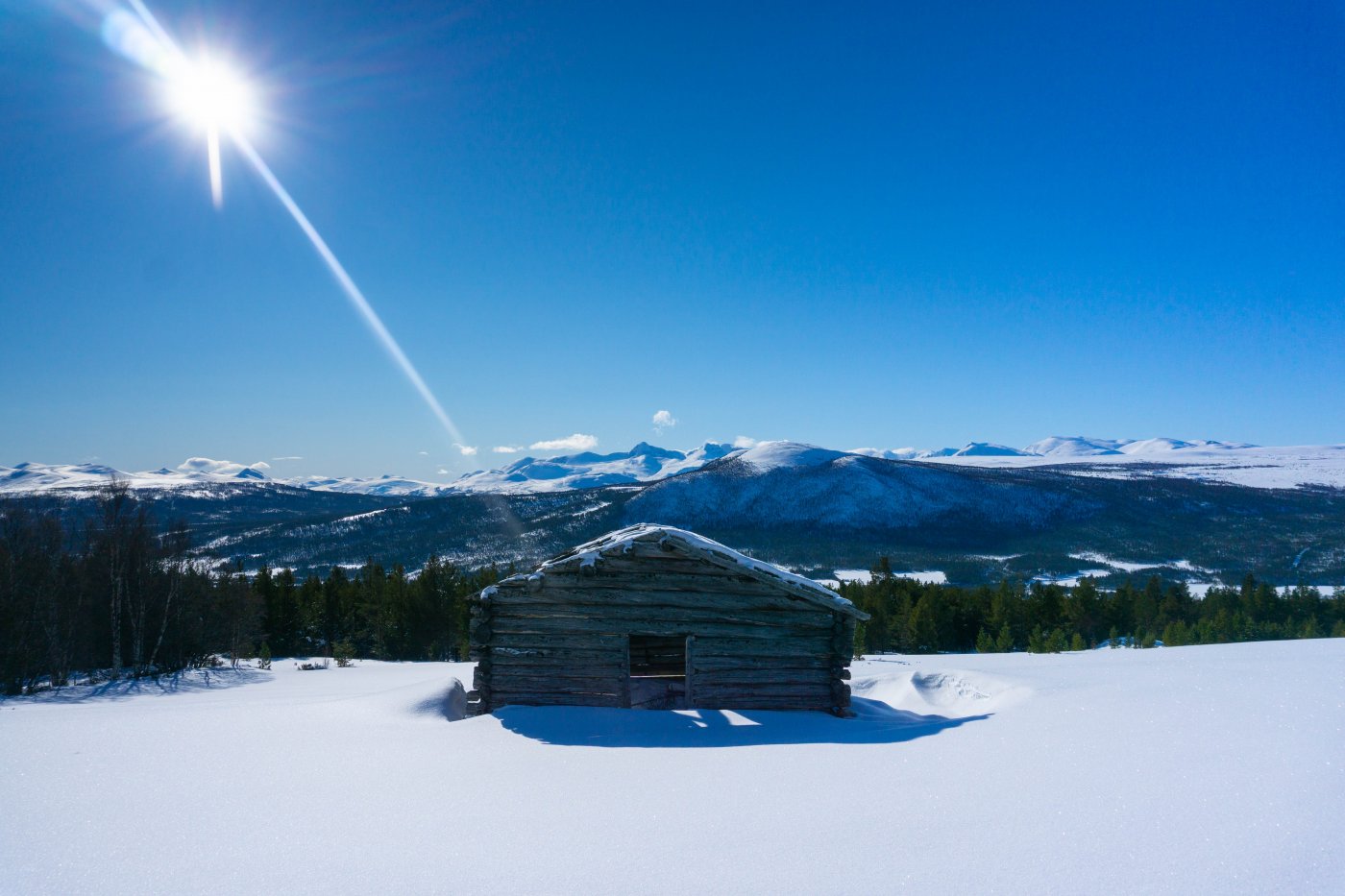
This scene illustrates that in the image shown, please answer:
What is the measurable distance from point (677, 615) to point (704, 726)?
95.2 inches

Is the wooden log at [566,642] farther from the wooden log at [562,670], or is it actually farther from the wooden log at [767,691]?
the wooden log at [767,691]

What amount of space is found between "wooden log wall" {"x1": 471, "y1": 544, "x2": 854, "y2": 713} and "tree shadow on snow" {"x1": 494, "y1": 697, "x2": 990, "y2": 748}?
1.72 ft

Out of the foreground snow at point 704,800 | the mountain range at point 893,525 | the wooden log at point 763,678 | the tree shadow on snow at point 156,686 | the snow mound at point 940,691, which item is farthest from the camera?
the mountain range at point 893,525

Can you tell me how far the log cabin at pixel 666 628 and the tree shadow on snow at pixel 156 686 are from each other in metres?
11.6

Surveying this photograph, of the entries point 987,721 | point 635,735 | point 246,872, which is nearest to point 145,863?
point 246,872

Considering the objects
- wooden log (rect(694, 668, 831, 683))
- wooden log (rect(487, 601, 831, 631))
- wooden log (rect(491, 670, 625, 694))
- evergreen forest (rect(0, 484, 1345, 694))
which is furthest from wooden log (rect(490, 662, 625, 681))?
evergreen forest (rect(0, 484, 1345, 694))

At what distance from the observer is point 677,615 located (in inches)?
497

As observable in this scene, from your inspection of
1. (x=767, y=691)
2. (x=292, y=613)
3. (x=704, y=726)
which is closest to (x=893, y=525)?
(x=292, y=613)

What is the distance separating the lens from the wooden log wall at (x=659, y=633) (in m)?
12.5

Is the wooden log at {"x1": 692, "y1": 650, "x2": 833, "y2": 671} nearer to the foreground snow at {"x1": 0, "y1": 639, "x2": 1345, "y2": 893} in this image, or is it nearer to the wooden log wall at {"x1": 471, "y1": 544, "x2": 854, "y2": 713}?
the wooden log wall at {"x1": 471, "y1": 544, "x2": 854, "y2": 713}

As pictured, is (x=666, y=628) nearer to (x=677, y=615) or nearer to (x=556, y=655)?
(x=677, y=615)

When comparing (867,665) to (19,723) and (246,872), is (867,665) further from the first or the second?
(19,723)

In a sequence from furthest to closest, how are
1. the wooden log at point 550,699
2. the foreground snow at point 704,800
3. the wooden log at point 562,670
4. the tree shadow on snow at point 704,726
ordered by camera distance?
1. the wooden log at point 562,670
2. the wooden log at point 550,699
3. the tree shadow on snow at point 704,726
4. the foreground snow at point 704,800

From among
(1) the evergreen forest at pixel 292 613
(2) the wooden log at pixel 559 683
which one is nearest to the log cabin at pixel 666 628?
(2) the wooden log at pixel 559 683
